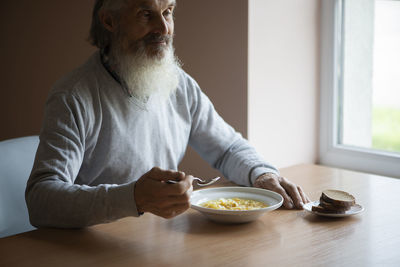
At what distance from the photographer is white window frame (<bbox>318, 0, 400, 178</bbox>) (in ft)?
7.85

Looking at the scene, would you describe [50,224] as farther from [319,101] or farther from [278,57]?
[319,101]

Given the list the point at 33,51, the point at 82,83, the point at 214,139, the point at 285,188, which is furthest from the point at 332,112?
the point at 33,51

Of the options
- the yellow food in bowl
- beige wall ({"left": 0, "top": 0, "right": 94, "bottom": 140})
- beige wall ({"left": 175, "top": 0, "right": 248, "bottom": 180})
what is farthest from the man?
beige wall ({"left": 0, "top": 0, "right": 94, "bottom": 140})

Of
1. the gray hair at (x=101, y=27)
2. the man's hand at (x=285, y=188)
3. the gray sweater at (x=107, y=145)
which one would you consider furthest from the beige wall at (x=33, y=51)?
the man's hand at (x=285, y=188)

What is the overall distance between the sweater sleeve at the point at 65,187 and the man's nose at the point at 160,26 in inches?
14.7

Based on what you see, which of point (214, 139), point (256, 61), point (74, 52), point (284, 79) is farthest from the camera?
point (74, 52)

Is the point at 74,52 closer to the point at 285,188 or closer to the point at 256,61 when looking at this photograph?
the point at 256,61

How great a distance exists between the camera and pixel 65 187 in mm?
1311

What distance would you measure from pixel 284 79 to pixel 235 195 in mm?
1061

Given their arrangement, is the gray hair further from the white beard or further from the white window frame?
the white window frame

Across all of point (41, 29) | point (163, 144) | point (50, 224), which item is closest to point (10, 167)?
point (50, 224)

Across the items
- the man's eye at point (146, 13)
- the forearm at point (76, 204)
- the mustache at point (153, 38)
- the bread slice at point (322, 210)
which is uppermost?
the man's eye at point (146, 13)

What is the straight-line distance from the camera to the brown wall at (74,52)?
2.33 m

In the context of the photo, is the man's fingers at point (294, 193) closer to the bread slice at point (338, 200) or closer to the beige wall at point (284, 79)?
the bread slice at point (338, 200)
